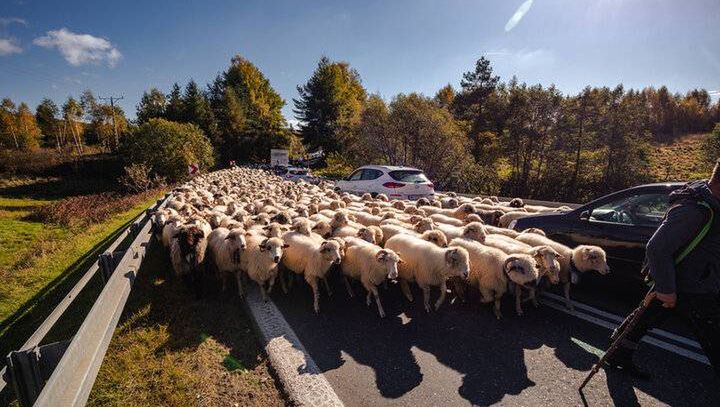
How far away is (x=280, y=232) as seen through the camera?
302 inches

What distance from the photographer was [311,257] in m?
6.45

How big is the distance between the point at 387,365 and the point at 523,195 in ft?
90.7

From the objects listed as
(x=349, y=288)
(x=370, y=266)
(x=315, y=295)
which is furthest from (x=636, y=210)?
(x=315, y=295)

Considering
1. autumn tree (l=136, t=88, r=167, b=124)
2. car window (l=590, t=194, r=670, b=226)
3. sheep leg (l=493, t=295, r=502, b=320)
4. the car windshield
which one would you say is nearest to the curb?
sheep leg (l=493, t=295, r=502, b=320)

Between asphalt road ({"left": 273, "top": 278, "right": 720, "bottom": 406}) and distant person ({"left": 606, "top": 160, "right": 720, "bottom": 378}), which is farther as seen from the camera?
asphalt road ({"left": 273, "top": 278, "right": 720, "bottom": 406})

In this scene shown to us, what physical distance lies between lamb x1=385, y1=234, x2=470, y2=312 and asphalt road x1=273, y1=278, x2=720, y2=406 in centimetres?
38

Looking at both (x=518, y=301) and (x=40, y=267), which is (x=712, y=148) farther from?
(x=40, y=267)

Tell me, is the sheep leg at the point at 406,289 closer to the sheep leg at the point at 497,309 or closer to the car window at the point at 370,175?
the sheep leg at the point at 497,309

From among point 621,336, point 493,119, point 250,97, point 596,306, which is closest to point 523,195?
point 493,119

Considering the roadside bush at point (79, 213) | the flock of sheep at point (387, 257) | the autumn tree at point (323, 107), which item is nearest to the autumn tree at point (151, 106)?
the autumn tree at point (323, 107)

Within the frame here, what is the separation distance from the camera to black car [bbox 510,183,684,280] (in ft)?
17.5

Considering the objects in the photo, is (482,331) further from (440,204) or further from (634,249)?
(440,204)

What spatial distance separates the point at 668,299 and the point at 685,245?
51 cm

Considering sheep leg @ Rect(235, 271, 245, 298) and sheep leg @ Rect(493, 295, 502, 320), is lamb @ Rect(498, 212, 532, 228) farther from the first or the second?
sheep leg @ Rect(235, 271, 245, 298)
